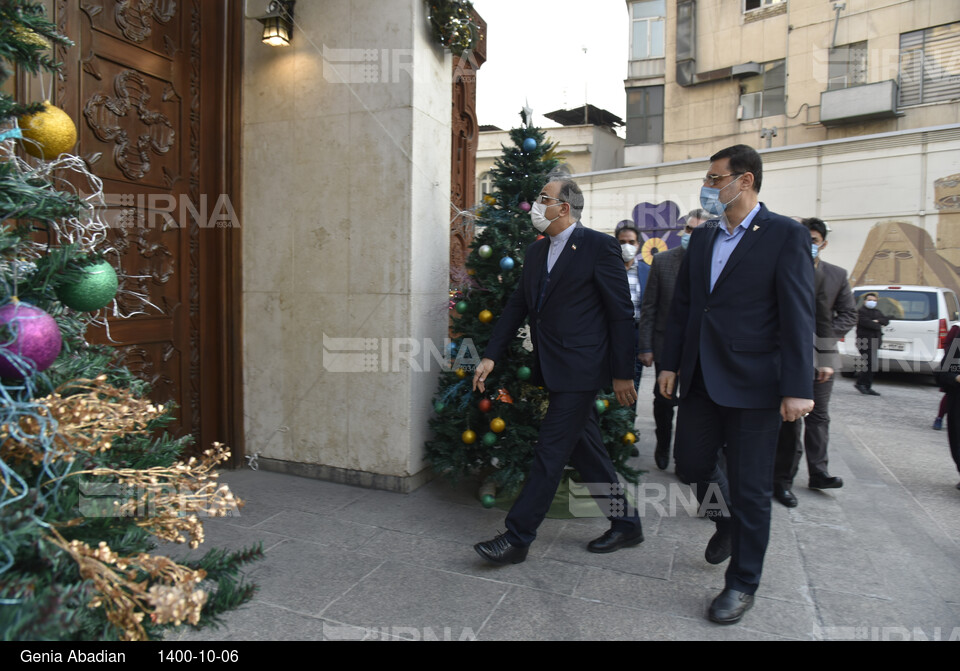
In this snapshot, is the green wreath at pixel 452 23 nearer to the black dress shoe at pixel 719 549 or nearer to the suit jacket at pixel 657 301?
the suit jacket at pixel 657 301

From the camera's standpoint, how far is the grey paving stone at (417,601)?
2.67m

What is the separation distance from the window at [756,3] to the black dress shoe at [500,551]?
2318 cm

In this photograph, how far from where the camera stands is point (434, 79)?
15.0 ft

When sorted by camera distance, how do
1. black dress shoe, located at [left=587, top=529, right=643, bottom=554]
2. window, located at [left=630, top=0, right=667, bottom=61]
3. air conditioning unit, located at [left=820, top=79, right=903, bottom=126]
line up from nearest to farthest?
black dress shoe, located at [left=587, top=529, right=643, bottom=554] < air conditioning unit, located at [left=820, top=79, right=903, bottom=126] < window, located at [left=630, top=0, right=667, bottom=61]

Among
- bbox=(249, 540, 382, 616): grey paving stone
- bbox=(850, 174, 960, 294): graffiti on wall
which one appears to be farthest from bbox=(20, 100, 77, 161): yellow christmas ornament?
bbox=(850, 174, 960, 294): graffiti on wall

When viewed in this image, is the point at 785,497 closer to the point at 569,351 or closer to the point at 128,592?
the point at 569,351

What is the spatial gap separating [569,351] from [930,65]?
20.7 meters

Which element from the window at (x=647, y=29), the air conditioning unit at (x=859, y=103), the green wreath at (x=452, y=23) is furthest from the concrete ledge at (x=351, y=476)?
the window at (x=647, y=29)

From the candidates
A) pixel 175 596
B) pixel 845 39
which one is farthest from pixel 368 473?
pixel 845 39

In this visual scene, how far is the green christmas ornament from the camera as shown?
67.0 inches

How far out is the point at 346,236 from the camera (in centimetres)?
449

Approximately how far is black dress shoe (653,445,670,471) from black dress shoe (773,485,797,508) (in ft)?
3.07

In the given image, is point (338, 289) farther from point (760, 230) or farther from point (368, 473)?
point (760, 230)

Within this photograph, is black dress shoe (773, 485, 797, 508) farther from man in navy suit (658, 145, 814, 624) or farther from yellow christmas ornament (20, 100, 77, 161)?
yellow christmas ornament (20, 100, 77, 161)
